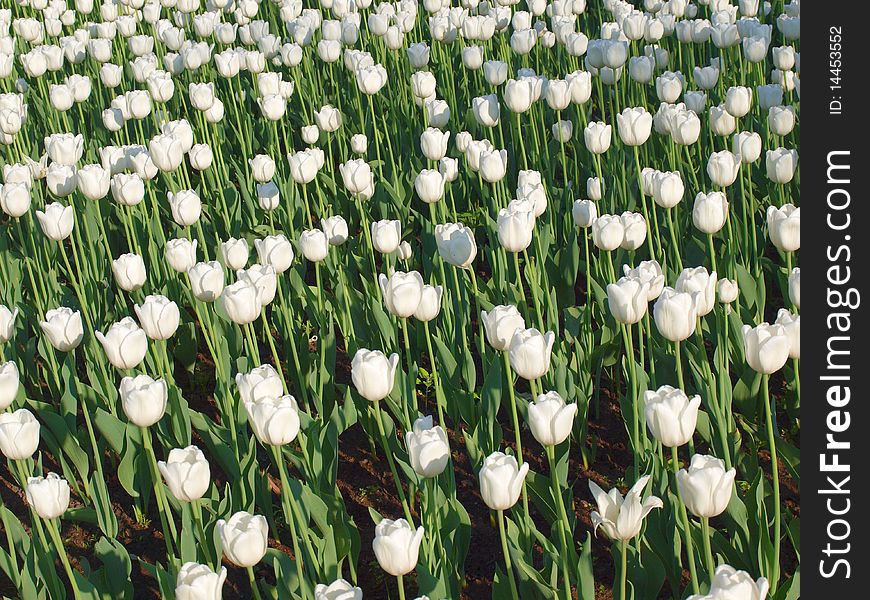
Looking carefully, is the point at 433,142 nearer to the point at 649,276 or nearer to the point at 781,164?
the point at 781,164

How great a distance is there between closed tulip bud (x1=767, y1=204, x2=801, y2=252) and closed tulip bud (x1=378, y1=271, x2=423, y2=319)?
111 cm

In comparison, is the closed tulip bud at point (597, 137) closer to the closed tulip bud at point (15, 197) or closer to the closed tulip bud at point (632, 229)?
the closed tulip bud at point (632, 229)

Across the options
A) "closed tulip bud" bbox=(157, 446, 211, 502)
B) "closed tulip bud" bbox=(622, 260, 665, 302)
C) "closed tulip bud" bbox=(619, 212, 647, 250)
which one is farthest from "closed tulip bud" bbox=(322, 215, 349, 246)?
"closed tulip bud" bbox=(157, 446, 211, 502)

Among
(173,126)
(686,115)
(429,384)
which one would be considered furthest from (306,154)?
(686,115)

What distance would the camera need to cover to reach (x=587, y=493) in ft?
11.3

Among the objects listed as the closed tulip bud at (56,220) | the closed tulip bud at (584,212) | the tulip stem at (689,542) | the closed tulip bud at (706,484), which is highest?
the closed tulip bud at (56,220)

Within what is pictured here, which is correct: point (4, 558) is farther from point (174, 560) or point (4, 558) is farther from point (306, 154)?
point (306, 154)

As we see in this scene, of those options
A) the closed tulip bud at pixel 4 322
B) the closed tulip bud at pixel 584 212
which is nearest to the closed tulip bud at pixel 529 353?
the closed tulip bud at pixel 584 212

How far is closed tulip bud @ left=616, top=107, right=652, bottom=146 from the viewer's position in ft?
13.6

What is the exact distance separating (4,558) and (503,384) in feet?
5.72

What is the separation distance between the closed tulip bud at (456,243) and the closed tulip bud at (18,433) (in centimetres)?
135

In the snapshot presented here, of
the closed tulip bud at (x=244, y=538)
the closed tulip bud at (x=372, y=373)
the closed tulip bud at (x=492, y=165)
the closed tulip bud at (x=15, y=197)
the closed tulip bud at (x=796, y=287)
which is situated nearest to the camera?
the closed tulip bud at (x=244, y=538)

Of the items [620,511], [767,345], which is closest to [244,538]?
[620,511]

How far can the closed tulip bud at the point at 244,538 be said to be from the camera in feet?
7.47
